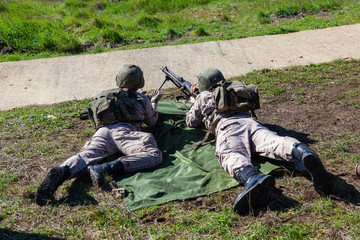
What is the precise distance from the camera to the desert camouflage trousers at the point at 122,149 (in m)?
4.51

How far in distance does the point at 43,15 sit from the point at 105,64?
6.15 m

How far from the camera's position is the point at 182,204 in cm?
389

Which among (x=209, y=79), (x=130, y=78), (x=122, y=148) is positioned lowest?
(x=122, y=148)

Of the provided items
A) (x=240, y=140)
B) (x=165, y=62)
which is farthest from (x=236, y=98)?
(x=165, y=62)

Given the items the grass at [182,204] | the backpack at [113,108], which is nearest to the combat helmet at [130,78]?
the backpack at [113,108]

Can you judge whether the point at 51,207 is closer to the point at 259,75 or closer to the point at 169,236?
the point at 169,236

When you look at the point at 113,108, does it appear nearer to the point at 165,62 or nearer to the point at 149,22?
the point at 165,62

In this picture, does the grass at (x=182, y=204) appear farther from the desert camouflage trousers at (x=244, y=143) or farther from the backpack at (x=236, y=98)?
the backpack at (x=236, y=98)

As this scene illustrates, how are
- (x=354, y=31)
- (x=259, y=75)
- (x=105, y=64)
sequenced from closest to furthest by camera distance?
1. (x=259, y=75)
2. (x=105, y=64)
3. (x=354, y=31)

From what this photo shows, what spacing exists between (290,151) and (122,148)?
206 centimetres

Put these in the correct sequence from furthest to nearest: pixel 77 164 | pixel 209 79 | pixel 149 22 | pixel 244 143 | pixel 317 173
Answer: pixel 149 22, pixel 209 79, pixel 244 143, pixel 77 164, pixel 317 173

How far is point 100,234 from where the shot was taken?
11.5ft

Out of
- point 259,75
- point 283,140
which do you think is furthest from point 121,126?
point 259,75

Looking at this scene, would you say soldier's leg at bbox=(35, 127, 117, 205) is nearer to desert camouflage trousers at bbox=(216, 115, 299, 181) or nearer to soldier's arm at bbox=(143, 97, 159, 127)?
soldier's arm at bbox=(143, 97, 159, 127)
